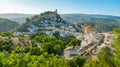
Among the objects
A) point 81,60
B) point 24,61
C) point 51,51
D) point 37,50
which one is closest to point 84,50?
point 51,51

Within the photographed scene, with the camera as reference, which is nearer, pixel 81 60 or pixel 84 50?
pixel 81 60

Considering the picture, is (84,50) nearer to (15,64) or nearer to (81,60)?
(81,60)

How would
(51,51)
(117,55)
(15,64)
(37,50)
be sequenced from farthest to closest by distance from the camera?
1. (51,51)
2. (37,50)
3. (15,64)
4. (117,55)

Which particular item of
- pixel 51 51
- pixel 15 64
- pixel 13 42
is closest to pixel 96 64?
pixel 15 64

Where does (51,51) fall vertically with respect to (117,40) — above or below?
below

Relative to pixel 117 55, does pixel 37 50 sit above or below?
below

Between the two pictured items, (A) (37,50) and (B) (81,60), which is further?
(A) (37,50)

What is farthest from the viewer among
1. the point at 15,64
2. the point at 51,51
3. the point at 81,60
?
the point at 51,51

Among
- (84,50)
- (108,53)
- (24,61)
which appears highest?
(108,53)

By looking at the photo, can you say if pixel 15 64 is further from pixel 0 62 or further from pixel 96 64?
pixel 96 64
